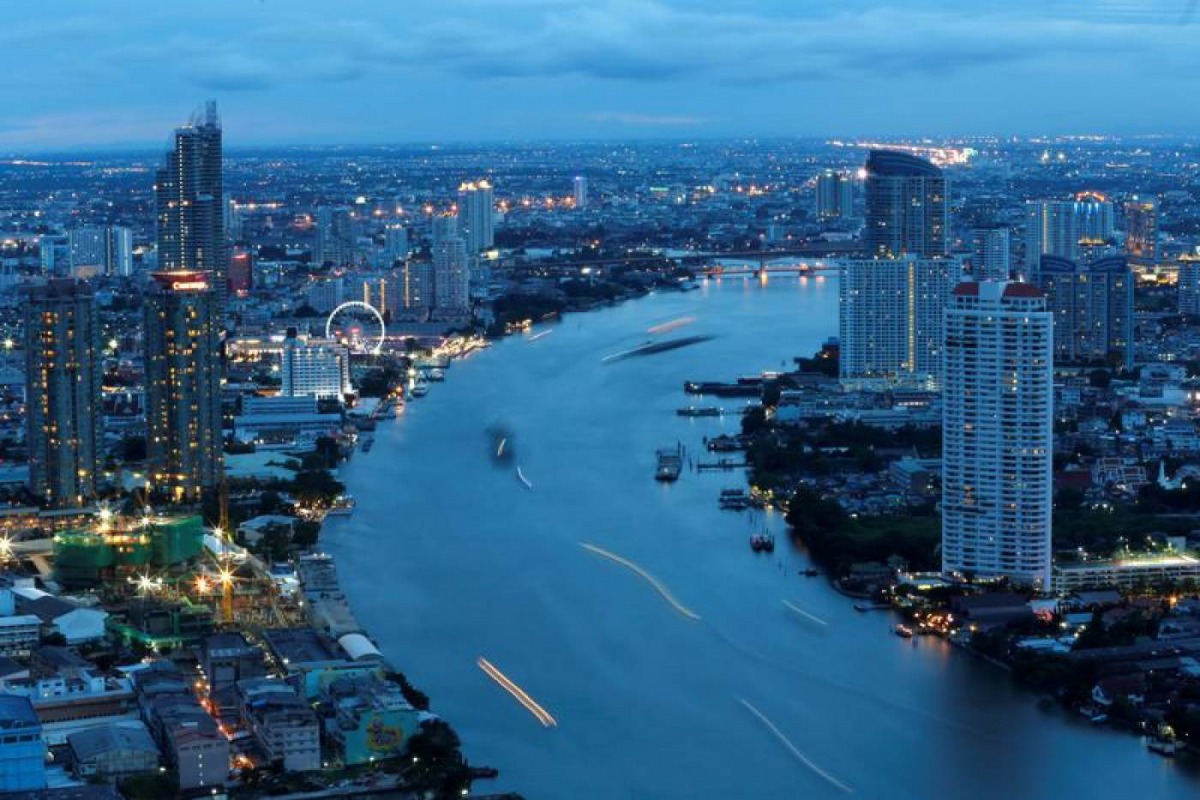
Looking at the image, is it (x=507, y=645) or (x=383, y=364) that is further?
(x=383, y=364)

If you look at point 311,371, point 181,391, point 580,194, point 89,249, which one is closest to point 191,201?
point 311,371

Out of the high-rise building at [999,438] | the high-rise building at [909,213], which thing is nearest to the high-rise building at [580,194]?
the high-rise building at [909,213]

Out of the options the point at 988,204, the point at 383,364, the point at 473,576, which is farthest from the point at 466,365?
the point at 988,204

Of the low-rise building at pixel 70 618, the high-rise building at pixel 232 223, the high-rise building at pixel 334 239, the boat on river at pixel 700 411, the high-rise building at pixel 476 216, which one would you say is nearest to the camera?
the low-rise building at pixel 70 618

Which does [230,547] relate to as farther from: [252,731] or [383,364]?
[383,364]

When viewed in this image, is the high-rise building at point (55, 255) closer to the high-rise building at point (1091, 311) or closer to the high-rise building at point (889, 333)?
the high-rise building at point (889, 333)

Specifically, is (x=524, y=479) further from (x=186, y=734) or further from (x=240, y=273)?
(x=240, y=273)
